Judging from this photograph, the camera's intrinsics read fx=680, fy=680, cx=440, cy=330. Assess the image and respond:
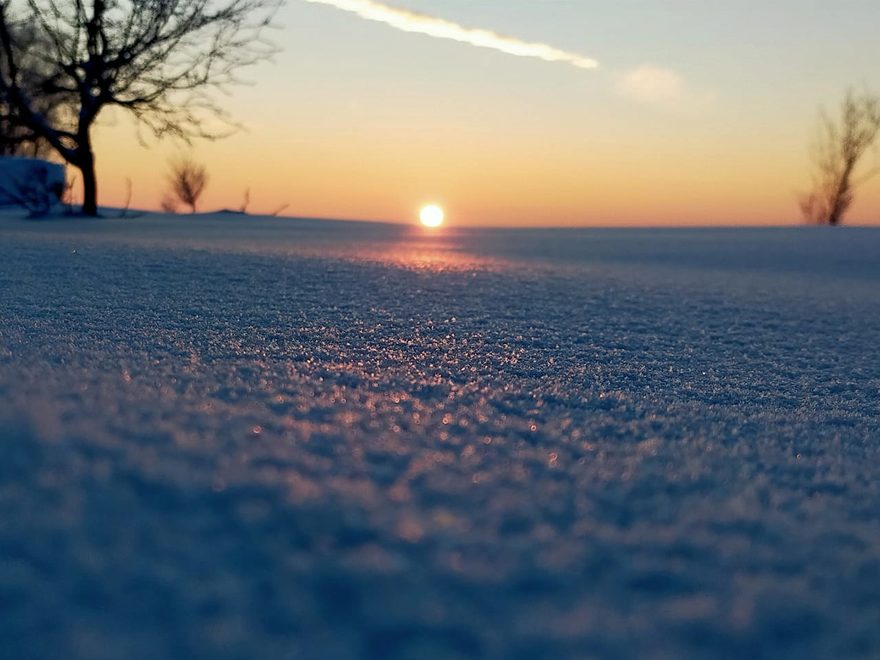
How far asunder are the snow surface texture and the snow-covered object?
6.53m

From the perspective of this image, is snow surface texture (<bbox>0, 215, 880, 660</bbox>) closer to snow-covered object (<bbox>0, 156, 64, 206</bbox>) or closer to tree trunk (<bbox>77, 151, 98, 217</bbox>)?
tree trunk (<bbox>77, 151, 98, 217</bbox>)

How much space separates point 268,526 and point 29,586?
0.54 feet

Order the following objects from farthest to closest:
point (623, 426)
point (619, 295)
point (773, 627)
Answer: point (619, 295) < point (623, 426) < point (773, 627)

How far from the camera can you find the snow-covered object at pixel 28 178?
677 centimetres

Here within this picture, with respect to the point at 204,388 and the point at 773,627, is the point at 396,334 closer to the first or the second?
the point at 204,388

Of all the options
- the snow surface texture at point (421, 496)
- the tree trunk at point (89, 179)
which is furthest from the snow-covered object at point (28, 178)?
the snow surface texture at point (421, 496)

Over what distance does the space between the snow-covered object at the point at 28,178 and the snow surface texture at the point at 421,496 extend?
653 centimetres

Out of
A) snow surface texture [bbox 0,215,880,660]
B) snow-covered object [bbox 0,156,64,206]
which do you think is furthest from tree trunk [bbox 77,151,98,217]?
snow surface texture [bbox 0,215,880,660]

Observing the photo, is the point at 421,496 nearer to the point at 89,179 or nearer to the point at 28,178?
the point at 89,179

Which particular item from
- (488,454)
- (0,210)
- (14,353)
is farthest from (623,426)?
(0,210)

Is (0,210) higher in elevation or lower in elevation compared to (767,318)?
higher

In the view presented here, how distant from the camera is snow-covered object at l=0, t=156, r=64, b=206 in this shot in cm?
677

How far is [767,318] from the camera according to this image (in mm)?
1843

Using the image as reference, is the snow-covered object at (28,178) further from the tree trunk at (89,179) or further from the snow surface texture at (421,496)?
the snow surface texture at (421,496)
